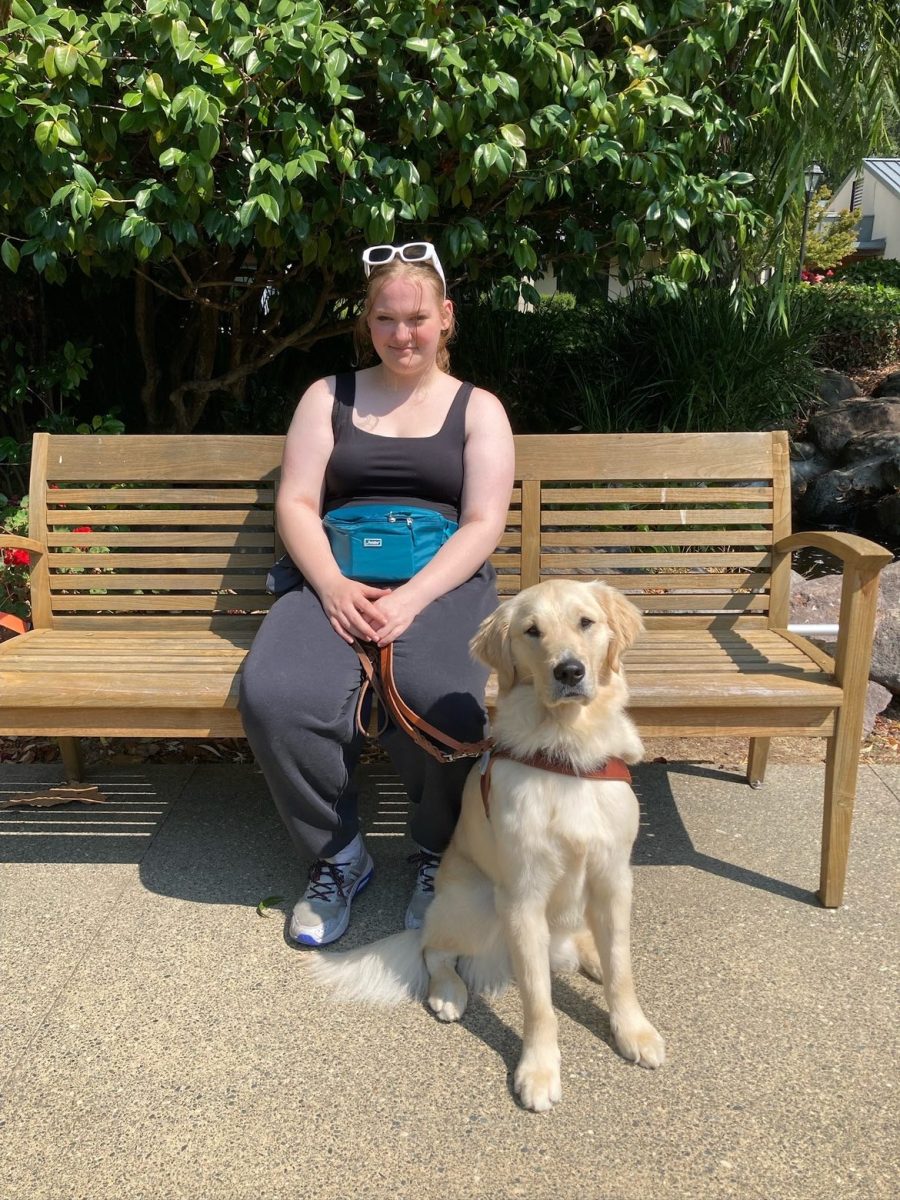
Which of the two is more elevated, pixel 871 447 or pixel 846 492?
pixel 871 447

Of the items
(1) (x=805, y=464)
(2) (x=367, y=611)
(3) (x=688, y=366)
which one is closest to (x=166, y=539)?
(2) (x=367, y=611)

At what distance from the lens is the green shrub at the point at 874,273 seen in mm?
17781

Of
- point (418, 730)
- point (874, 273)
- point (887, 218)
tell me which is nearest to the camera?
point (418, 730)

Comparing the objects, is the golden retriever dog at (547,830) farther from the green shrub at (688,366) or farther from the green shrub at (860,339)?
the green shrub at (860,339)

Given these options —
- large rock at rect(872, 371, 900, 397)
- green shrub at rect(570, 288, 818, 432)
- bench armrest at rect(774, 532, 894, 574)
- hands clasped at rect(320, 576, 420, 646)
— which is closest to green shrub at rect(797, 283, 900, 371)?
large rock at rect(872, 371, 900, 397)

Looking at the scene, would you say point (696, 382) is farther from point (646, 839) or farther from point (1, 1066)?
point (1, 1066)

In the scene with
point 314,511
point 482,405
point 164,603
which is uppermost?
point 482,405

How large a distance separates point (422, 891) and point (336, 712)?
2.20ft

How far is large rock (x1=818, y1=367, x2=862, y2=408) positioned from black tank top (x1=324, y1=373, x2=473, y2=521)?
7795mm

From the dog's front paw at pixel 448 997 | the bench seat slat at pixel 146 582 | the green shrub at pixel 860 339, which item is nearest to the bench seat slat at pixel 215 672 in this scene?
the bench seat slat at pixel 146 582

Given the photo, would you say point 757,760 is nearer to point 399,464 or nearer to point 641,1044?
point 641,1044

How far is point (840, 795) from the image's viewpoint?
278 cm

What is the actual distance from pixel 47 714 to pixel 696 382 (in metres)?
4.42

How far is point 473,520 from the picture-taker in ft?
9.56
